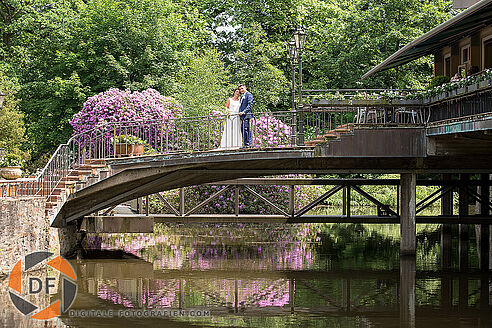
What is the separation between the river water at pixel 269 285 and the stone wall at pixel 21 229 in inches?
55.3

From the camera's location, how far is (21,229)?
56.4ft

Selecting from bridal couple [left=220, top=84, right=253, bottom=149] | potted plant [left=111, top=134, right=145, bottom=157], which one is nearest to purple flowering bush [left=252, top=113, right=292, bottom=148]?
bridal couple [left=220, top=84, right=253, bottom=149]

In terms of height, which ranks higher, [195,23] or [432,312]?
[195,23]

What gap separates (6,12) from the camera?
3841 cm

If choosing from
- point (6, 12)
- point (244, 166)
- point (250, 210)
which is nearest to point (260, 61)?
point (250, 210)

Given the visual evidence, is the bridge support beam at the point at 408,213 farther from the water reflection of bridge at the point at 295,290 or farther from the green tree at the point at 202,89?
the green tree at the point at 202,89

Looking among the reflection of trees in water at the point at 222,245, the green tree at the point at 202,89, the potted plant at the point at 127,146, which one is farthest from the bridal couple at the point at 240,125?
the green tree at the point at 202,89

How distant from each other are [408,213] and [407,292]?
13.7ft

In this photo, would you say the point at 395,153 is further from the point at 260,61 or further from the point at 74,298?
the point at 260,61

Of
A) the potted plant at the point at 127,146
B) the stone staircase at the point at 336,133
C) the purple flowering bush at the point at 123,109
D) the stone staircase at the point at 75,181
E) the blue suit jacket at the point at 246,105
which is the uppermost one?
the purple flowering bush at the point at 123,109

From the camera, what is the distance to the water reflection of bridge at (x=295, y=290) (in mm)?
14844

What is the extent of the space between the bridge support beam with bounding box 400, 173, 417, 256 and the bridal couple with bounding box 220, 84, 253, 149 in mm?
4888

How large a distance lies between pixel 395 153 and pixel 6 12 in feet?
88.9

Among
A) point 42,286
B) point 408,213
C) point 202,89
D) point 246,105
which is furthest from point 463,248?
point 42,286
